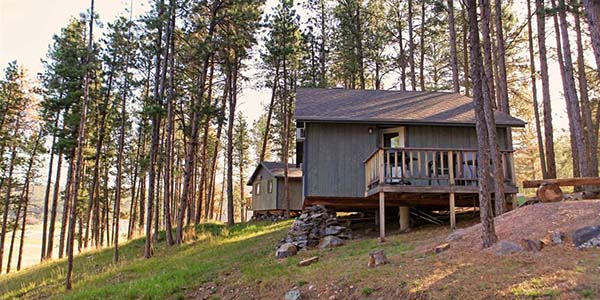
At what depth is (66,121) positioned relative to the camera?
1911 cm

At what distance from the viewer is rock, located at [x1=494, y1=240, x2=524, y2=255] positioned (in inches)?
250

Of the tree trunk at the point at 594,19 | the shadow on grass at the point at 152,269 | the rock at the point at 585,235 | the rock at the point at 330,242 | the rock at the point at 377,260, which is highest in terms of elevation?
the tree trunk at the point at 594,19

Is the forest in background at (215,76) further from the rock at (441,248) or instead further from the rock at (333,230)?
the rock at (441,248)

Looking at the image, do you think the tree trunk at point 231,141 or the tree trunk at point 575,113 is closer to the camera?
the tree trunk at point 575,113

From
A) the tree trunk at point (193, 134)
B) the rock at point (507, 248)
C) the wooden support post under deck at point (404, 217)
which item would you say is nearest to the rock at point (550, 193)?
the rock at point (507, 248)

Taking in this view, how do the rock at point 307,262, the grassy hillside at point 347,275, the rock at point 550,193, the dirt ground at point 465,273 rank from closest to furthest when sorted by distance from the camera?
the dirt ground at point 465,273, the grassy hillside at point 347,275, the rock at point 307,262, the rock at point 550,193

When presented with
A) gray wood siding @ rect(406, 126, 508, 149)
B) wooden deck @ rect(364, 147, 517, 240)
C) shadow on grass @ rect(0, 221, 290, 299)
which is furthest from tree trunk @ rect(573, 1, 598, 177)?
shadow on grass @ rect(0, 221, 290, 299)

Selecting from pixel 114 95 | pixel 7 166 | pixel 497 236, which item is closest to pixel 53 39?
pixel 114 95

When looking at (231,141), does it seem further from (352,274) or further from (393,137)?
(352,274)

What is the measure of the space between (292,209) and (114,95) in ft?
35.6

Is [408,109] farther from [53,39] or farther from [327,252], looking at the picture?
[53,39]

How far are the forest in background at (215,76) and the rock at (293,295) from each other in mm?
8856

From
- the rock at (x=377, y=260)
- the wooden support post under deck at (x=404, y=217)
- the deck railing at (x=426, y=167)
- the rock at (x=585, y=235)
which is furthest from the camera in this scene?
the wooden support post under deck at (x=404, y=217)

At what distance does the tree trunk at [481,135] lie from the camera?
6.90 metres
